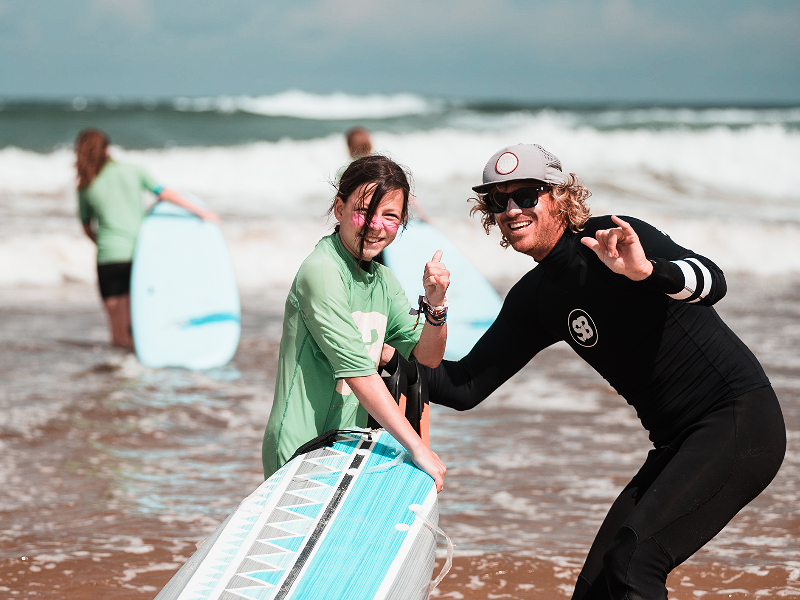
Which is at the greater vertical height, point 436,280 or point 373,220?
point 373,220

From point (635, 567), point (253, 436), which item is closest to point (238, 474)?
point (253, 436)

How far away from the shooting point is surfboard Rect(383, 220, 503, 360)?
5.90 meters

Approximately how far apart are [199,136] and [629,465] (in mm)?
21650

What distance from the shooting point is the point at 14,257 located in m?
10.7

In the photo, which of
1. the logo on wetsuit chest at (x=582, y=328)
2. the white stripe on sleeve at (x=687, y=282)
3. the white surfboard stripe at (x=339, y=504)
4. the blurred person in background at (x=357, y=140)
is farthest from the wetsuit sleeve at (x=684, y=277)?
the blurred person in background at (x=357, y=140)

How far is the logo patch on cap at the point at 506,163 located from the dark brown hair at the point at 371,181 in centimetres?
30

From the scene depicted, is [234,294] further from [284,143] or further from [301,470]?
[284,143]

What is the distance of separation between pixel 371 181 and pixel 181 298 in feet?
15.4

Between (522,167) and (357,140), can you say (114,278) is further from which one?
(522,167)

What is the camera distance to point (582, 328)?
2406 millimetres

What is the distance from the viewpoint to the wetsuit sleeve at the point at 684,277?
7.14 feet

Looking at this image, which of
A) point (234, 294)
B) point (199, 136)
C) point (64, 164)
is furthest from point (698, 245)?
point (199, 136)

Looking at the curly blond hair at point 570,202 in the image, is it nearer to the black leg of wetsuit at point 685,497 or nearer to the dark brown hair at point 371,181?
the dark brown hair at point 371,181

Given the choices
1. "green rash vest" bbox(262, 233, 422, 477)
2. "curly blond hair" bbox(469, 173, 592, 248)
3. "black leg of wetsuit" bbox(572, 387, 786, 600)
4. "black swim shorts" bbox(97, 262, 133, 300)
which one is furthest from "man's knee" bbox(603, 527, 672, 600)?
"black swim shorts" bbox(97, 262, 133, 300)
